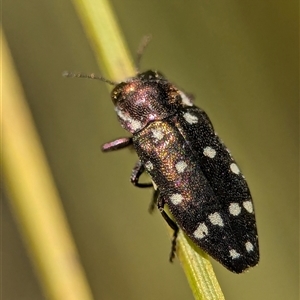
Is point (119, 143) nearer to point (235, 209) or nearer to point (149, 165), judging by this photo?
point (149, 165)

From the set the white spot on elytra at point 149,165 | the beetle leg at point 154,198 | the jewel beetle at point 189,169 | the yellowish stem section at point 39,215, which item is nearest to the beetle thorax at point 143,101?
the jewel beetle at point 189,169

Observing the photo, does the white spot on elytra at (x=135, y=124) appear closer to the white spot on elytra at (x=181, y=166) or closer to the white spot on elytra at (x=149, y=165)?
the white spot on elytra at (x=149, y=165)

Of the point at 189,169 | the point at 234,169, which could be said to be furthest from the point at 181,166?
the point at 234,169

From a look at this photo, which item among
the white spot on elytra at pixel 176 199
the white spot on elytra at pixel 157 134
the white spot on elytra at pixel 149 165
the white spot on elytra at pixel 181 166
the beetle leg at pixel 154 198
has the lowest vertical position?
the white spot on elytra at pixel 176 199

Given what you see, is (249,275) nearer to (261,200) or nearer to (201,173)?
(261,200)

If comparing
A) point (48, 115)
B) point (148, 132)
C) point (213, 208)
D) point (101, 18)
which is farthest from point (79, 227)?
point (101, 18)

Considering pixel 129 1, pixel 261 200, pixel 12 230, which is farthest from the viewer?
pixel 12 230
